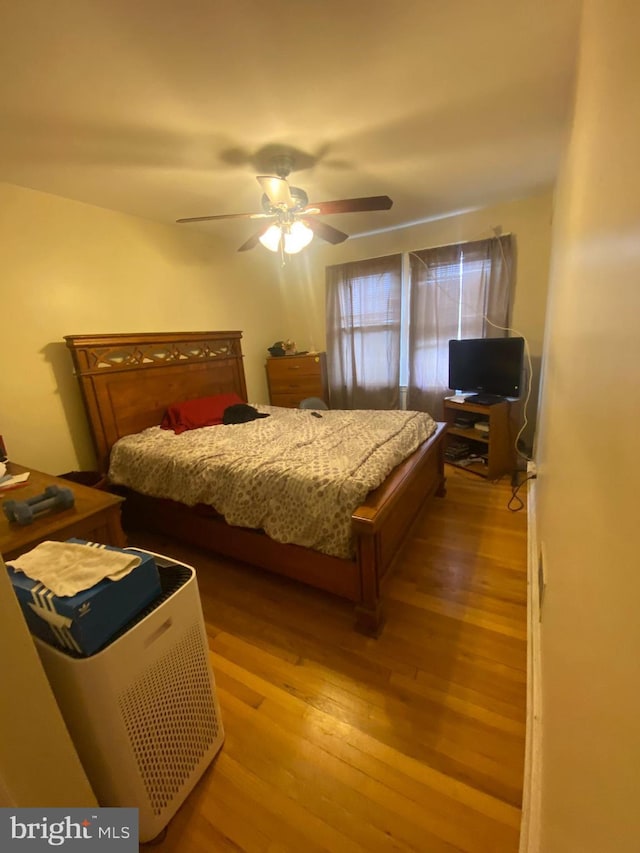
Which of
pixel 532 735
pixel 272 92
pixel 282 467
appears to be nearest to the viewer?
pixel 532 735

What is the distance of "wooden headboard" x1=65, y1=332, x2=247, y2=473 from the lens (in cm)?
244

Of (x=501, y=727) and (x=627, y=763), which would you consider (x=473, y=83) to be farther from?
(x=501, y=727)

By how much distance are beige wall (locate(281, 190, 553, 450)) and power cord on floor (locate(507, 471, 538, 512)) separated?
578 millimetres

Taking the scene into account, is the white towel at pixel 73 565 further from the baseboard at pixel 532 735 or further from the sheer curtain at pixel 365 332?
the sheer curtain at pixel 365 332

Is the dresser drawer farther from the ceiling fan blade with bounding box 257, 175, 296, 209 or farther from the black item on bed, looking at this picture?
the ceiling fan blade with bounding box 257, 175, 296, 209

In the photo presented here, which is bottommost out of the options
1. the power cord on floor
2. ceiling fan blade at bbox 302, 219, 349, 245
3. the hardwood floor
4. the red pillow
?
the hardwood floor

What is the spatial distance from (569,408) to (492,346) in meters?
2.18

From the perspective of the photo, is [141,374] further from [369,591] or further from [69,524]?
[369,591]

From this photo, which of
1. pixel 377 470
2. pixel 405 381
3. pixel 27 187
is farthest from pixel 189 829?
pixel 405 381

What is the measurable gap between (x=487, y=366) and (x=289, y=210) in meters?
2.16

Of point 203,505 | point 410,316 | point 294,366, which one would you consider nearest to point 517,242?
point 410,316

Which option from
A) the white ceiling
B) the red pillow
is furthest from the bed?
the white ceiling

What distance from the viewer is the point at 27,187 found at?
7.18 ft

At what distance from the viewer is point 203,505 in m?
2.02
